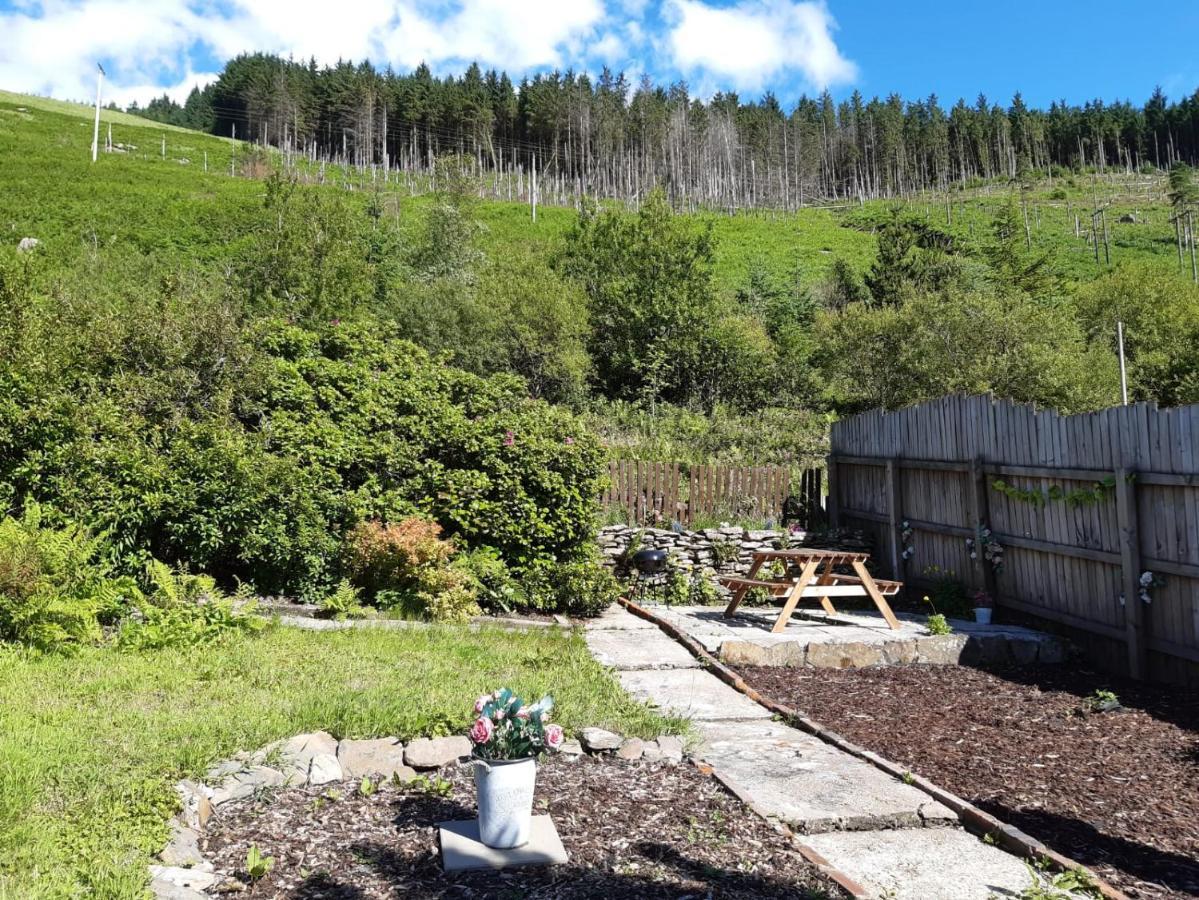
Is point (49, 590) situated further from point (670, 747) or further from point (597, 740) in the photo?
point (670, 747)

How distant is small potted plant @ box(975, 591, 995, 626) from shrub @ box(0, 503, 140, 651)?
8014mm

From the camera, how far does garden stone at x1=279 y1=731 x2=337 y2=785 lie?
12.8 ft

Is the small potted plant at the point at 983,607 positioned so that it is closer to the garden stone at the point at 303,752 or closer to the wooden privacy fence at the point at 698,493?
the wooden privacy fence at the point at 698,493

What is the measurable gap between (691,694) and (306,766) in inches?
117

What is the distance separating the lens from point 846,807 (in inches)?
151

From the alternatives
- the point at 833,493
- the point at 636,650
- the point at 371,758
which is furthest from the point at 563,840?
the point at 833,493

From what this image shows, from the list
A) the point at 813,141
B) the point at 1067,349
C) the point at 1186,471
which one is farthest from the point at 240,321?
the point at 813,141

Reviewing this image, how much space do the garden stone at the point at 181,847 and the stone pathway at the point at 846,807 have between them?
2.39m

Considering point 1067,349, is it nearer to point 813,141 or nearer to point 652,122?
point 652,122

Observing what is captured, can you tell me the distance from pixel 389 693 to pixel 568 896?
2.41m

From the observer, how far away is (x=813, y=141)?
81.6 m

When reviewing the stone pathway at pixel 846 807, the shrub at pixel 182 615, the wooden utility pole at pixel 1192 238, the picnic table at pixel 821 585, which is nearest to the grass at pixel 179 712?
the shrub at pixel 182 615

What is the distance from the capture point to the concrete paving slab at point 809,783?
3.74m

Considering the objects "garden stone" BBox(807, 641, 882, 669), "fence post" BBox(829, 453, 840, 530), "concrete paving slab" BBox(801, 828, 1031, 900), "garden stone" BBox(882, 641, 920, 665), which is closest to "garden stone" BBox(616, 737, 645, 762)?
"concrete paving slab" BBox(801, 828, 1031, 900)
